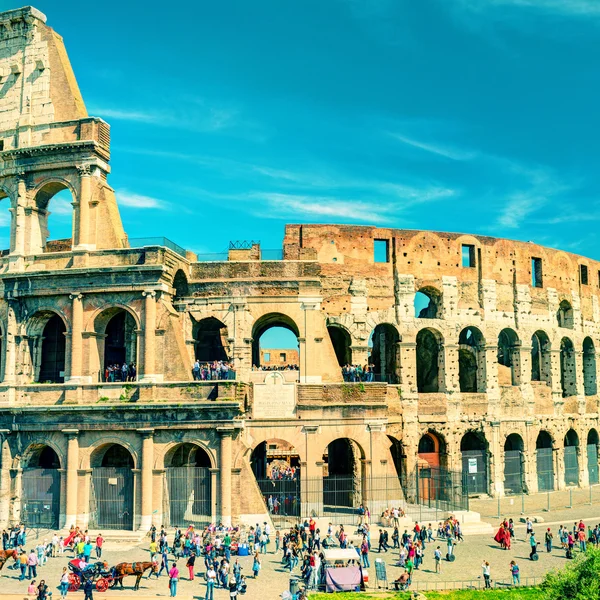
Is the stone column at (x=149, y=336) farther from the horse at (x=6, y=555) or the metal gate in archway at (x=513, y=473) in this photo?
the metal gate in archway at (x=513, y=473)

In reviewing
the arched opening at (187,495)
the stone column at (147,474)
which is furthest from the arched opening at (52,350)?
the arched opening at (187,495)

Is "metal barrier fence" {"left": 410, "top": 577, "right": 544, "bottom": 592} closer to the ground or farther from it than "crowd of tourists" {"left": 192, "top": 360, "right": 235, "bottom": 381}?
closer to the ground

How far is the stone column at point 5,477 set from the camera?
103 feet

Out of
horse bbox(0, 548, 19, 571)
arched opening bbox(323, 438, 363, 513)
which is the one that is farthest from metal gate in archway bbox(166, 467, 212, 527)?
horse bbox(0, 548, 19, 571)

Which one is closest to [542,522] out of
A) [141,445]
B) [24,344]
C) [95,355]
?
[141,445]

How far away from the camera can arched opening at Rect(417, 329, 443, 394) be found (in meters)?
42.2

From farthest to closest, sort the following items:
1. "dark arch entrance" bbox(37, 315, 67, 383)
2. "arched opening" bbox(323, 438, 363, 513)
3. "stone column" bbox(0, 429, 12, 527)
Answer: "arched opening" bbox(323, 438, 363, 513), "dark arch entrance" bbox(37, 315, 67, 383), "stone column" bbox(0, 429, 12, 527)

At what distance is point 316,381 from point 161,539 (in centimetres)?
1043

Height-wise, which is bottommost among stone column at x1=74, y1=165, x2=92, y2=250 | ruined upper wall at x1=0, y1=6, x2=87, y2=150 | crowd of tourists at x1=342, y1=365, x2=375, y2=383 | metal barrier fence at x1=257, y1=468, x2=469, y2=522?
metal barrier fence at x1=257, y1=468, x2=469, y2=522

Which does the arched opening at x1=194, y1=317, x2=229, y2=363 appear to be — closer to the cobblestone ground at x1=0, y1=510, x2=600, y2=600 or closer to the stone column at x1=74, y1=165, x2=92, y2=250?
the stone column at x1=74, y1=165, x2=92, y2=250

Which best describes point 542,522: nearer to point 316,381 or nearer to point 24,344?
point 316,381

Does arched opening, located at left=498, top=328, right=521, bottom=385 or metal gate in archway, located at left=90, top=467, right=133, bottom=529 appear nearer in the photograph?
metal gate in archway, located at left=90, top=467, right=133, bottom=529

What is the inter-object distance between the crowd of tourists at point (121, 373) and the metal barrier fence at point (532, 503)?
1763 centimetres

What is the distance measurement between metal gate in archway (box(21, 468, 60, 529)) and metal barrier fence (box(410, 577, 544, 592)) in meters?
15.8
